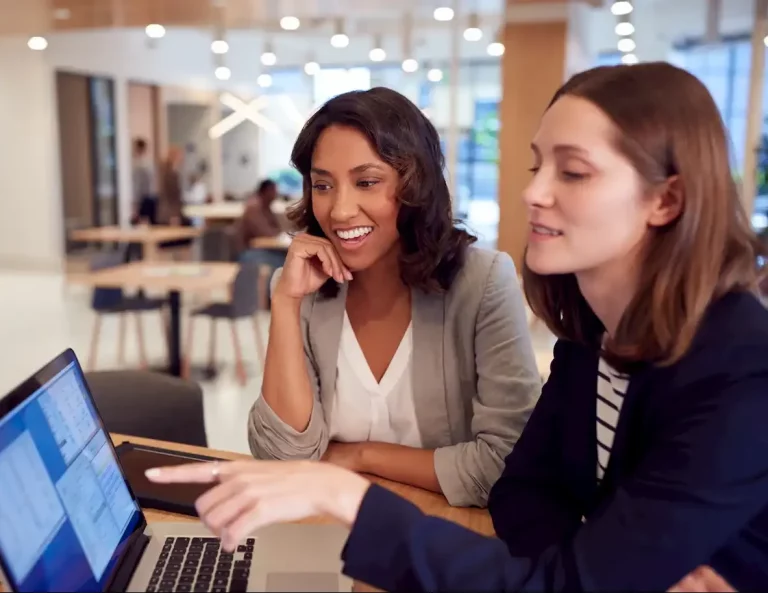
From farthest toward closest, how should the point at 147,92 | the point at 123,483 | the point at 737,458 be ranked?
1. the point at 147,92
2. the point at 123,483
3. the point at 737,458

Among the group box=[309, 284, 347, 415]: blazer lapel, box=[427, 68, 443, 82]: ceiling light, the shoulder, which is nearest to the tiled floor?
the shoulder

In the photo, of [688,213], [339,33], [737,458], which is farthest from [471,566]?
[339,33]

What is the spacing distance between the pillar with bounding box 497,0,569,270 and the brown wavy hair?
5.25 m

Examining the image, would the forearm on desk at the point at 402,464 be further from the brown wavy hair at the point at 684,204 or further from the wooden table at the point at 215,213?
the wooden table at the point at 215,213

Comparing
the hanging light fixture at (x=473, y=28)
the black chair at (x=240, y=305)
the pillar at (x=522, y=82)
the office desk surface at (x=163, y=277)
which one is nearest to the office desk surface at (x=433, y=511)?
the office desk surface at (x=163, y=277)

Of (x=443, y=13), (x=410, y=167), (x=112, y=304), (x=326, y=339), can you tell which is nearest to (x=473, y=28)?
(x=443, y=13)

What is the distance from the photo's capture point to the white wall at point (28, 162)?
970 cm

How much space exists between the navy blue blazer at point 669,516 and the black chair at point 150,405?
1197mm

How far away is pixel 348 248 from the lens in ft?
5.20

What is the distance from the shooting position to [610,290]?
3.48 feet

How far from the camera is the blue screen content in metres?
0.83

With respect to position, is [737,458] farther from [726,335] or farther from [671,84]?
[671,84]

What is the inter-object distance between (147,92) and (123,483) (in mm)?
11597

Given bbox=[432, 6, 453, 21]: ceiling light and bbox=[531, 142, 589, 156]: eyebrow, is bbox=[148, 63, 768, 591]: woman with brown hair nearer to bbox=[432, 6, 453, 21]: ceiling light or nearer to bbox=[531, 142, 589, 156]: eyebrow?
bbox=[531, 142, 589, 156]: eyebrow
